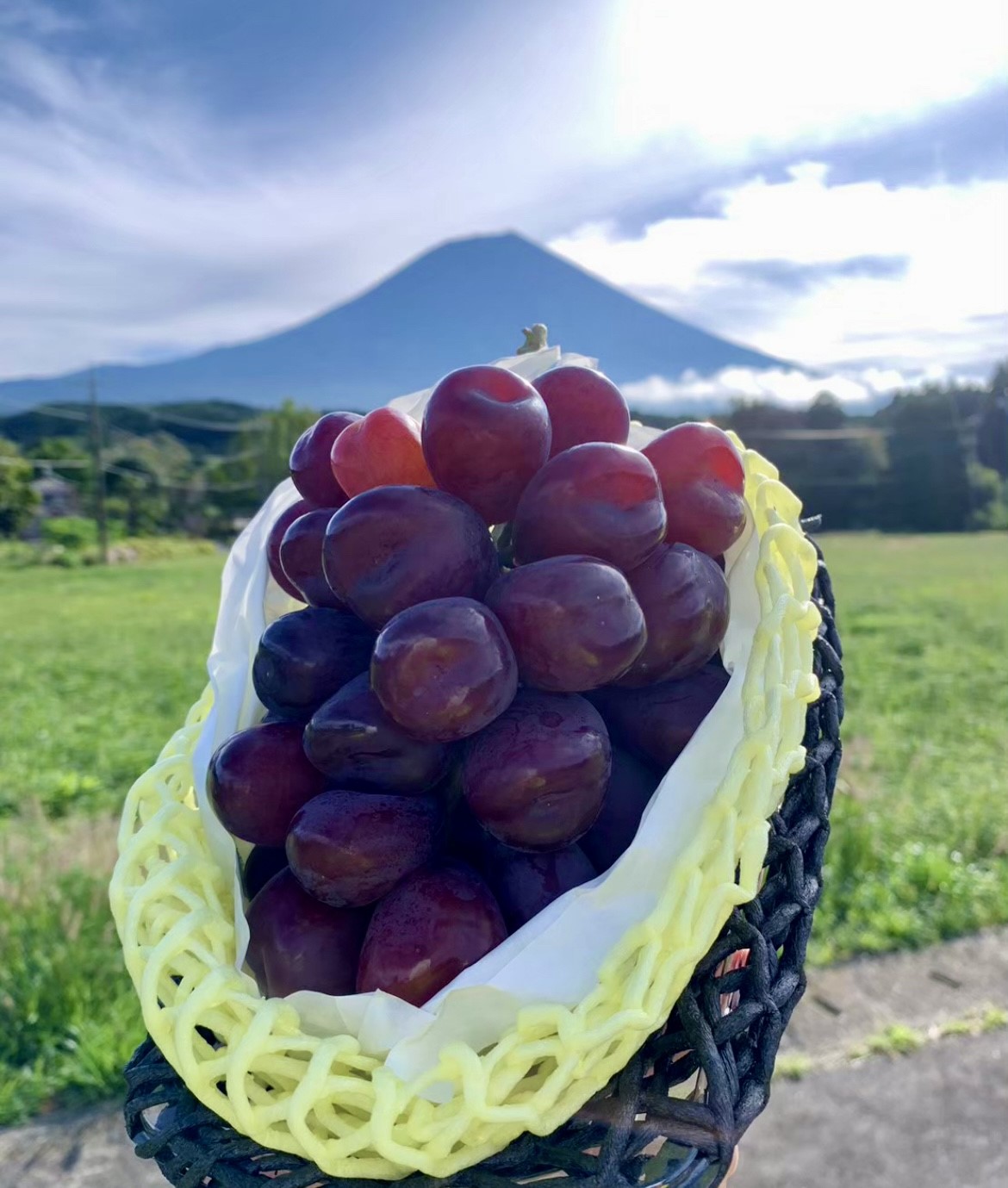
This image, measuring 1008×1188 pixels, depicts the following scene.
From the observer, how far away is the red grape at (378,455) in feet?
2.92

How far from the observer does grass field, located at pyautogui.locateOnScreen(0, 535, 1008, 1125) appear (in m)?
2.19

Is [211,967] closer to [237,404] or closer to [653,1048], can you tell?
[653,1048]

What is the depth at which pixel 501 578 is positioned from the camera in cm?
78

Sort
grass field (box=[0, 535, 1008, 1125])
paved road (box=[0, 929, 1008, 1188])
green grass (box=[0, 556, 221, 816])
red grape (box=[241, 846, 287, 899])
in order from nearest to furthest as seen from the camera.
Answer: red grape (box=[241, 846, 287, 899]) < paved road (box=[0, 929, 1008, 1188]) < grass field (box=[0, 535, 1008, 1125]) < green grass (box=[0, 556, 221, 816])

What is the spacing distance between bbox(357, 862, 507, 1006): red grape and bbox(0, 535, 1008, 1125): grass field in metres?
1.72

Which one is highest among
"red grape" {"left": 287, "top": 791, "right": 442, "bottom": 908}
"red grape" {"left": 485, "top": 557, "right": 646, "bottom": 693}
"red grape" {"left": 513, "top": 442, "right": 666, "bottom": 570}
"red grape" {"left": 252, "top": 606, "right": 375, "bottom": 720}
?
"red grape" {"left": 513, "top": 442, "right": 666, "bottom": 570}

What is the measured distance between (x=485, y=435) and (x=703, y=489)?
21 centimetres

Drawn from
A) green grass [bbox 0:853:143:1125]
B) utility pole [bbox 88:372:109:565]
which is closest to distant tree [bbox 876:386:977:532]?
utility pole [bbox 88:372:109:565]

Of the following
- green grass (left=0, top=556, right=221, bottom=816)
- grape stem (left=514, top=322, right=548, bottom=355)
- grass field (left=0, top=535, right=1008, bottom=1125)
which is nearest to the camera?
grape stem (left=514, top=322, right=548, bottom=355)

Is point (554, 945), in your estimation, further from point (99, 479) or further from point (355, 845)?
point (99, 479)

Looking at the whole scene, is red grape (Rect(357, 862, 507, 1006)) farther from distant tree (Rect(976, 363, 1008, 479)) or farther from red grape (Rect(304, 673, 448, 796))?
distant tree (Rect(976, 363, 1008, 479))

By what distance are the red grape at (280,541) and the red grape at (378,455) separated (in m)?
0.12

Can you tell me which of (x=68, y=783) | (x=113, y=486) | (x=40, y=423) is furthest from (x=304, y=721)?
(x=40, y=423)

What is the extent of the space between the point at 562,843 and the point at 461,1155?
0.22 metres
